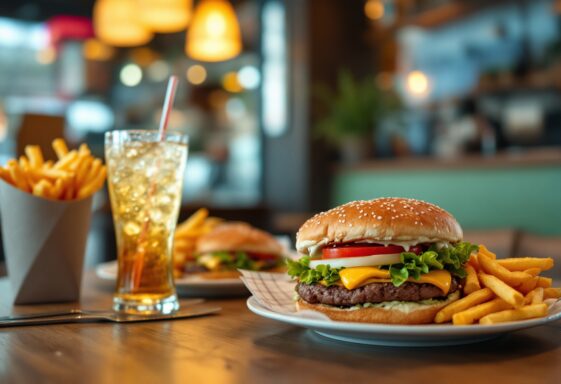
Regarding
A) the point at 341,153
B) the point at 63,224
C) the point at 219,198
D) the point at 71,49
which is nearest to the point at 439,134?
the point at 341,153

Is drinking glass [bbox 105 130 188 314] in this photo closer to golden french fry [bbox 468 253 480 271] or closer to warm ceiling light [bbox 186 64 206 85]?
golden french fry [bbox 468 253 480 271]

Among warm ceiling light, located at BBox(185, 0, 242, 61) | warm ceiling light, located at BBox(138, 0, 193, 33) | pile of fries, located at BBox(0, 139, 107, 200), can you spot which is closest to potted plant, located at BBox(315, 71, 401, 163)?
warm ceiling light, located at BBox(185, 0, 242, 61)

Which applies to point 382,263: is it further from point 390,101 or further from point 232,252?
point 390,101

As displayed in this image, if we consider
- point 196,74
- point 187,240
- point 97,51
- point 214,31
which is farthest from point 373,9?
point 97,51

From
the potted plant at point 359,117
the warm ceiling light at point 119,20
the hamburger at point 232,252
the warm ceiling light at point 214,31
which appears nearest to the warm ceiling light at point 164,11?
the warm ceiling light at point 214,31

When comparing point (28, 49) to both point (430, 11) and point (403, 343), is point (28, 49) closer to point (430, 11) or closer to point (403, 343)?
point (430, 11)
